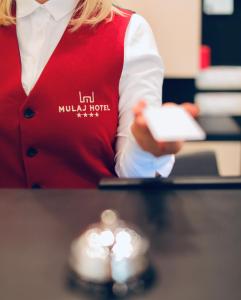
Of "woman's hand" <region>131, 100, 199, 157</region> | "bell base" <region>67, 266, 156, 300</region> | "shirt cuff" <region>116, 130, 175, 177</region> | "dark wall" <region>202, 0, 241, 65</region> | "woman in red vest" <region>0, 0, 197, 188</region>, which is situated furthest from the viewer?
"dark wall" <region>202, 0, 241, 65</region>

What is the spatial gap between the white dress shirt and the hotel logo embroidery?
54mm

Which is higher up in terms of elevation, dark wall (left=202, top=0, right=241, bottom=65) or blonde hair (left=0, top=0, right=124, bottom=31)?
blonde hair (left=0, top=0, right=124, bottom=31)

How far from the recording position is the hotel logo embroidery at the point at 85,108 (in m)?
0.99

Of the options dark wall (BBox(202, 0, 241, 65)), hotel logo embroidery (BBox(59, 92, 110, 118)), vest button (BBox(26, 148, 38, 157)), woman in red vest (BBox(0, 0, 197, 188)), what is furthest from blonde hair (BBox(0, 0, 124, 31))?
dark wall (BBox(202, 0, 241, 65))

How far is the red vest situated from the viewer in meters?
0.97

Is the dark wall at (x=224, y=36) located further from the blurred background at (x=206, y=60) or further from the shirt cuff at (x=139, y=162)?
the shirt cuff at (x=139, y=162)

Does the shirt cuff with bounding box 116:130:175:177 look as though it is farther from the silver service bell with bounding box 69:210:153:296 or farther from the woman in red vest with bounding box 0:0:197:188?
the silver service bell with bounding box 69:210:153:296

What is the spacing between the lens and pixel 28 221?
2.15 ft

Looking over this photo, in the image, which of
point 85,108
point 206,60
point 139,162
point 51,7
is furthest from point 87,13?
point 206,60

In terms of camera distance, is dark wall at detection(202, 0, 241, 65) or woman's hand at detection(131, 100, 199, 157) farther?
dark wall at detection(202, 0, 241, 65)

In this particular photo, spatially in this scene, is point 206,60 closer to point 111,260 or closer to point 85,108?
point 85,108

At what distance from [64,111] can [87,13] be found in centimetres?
19

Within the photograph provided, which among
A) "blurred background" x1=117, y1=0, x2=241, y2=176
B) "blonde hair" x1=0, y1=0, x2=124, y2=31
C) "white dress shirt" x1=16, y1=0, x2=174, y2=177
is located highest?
"blonde hair" x1=0, y1=0, x2=124, y2=31

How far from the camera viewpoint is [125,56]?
1002 millimetres
